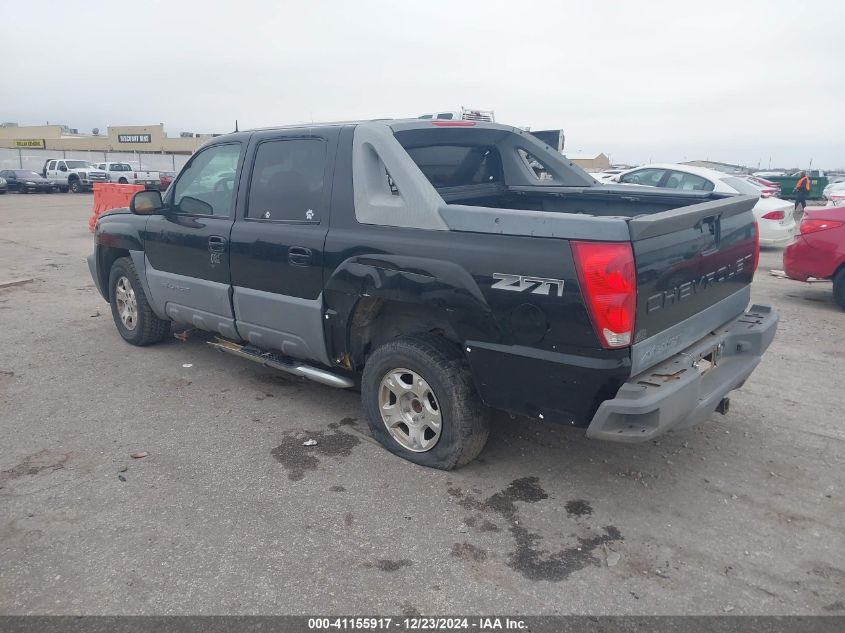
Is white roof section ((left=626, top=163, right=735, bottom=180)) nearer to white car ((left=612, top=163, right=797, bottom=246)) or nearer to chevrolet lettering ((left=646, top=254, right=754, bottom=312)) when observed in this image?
white car ((left=612, top=163, right=797, bottom=246))

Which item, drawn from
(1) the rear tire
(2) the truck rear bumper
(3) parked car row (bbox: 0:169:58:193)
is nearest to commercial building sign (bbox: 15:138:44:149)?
(3) parked car row (bbox: 0:169:58:193)

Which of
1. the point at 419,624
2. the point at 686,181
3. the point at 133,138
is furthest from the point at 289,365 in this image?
the point at 133,138

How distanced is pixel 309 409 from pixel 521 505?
1.89 metres

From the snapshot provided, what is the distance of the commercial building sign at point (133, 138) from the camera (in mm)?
67125

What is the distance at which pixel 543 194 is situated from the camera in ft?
15.8

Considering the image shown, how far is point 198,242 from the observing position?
4.90 m

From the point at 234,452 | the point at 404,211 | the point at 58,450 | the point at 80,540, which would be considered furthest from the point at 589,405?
the point at 58,450

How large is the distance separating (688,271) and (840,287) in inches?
217

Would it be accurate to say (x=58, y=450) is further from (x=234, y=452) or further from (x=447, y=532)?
(x=447, y=532)

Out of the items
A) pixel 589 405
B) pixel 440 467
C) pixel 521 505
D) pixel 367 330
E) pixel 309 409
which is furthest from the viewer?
pixel 309 409

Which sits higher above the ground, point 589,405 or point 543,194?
point 543,194

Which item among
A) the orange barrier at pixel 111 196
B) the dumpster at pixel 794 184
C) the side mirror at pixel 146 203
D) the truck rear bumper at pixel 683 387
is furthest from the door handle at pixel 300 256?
the dumpster at pixel 794 184

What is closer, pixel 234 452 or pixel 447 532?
pixel 447 532

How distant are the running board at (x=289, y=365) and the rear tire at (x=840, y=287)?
20.7 ft
